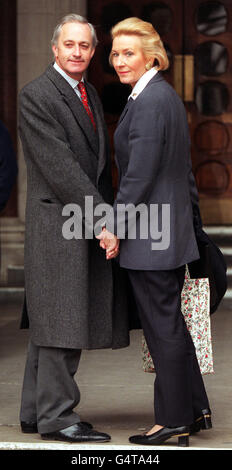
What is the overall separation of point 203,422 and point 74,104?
5.21 ft

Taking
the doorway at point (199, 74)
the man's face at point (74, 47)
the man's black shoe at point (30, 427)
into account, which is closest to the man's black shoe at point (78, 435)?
the man's black shoe at point (30, 427)

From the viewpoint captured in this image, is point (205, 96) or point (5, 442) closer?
point (5, 442)

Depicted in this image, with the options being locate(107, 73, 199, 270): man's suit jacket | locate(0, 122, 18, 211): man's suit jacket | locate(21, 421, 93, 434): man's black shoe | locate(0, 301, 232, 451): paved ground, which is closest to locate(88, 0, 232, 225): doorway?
locate(0, 301, 232, 451): paved ground

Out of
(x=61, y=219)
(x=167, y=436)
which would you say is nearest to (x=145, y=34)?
(x=61, y=219)

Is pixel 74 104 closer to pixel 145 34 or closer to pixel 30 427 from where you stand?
pixel 145 34

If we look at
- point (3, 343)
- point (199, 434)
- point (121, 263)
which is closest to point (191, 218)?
point (121, 263)

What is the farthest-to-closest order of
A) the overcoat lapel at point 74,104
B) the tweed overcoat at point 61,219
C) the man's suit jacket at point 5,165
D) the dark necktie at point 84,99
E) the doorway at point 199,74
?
1. the doorway at point 199,74
2. the man's suit jacket at point 5,165
3. the dark necktie at point 84,99
4. the overcoat lapel at point 74,104
5. the tweed overcoat at point 61,219

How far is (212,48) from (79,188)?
21.1 ft

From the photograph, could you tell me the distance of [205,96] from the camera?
10.9 m

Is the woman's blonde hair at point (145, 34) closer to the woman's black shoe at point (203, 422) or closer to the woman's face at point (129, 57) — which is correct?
the woman's face at point (129, 57)

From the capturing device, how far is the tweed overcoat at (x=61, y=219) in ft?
15.5

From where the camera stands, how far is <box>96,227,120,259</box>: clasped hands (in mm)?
4637

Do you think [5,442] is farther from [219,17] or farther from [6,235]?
[219,17]

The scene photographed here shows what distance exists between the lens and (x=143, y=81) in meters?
4.66
